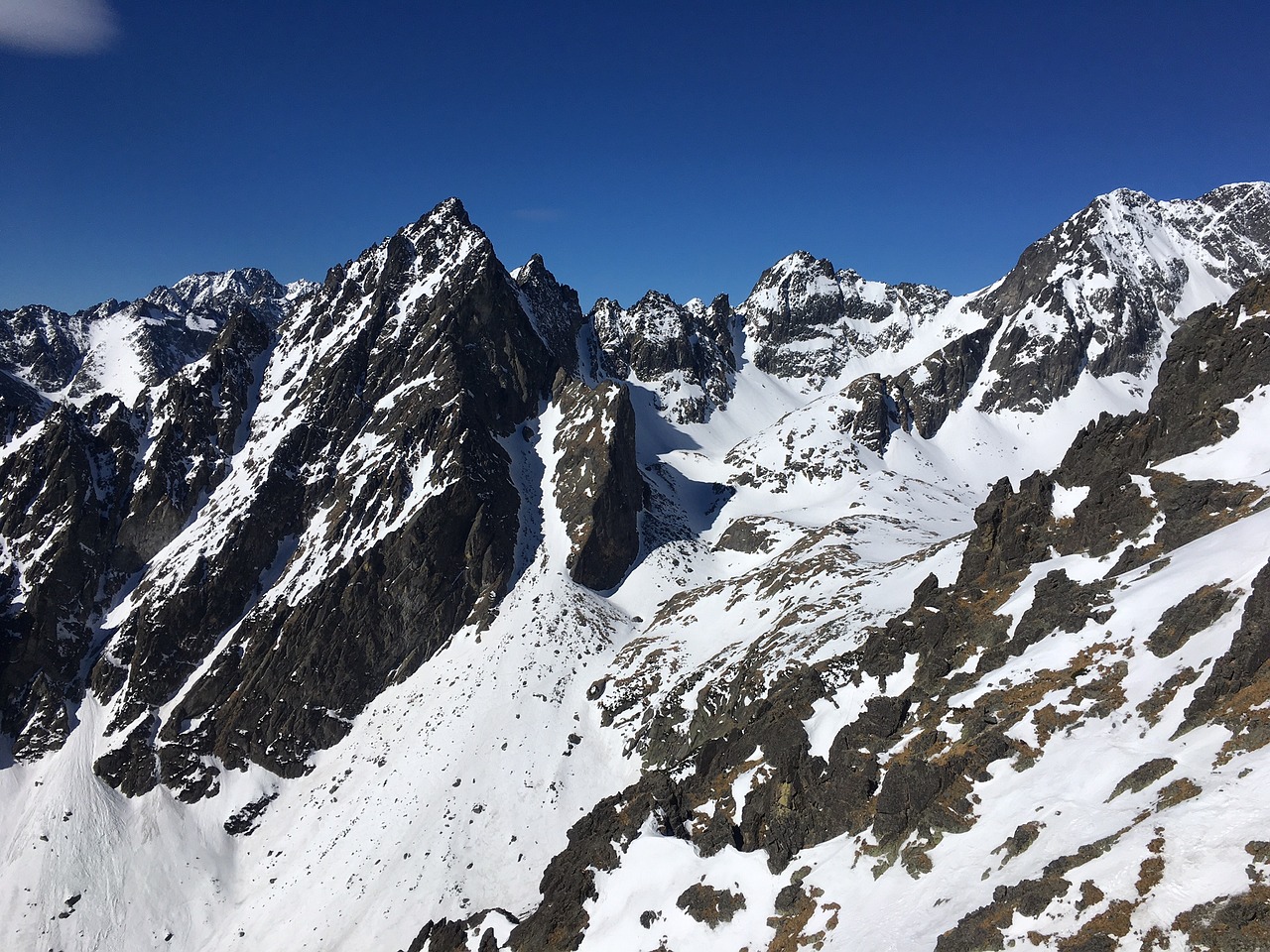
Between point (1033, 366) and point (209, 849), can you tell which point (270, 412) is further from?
point (1033, 366)

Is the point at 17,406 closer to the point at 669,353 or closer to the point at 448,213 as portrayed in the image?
the point at 448,213

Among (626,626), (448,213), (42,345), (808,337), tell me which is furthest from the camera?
(808,337)

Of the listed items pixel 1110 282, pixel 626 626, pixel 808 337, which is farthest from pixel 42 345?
pixel 1110 282

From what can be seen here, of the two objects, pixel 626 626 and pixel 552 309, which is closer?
pixel 626 626

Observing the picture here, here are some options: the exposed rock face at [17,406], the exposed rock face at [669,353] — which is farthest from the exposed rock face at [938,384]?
the exposed rock face at [17,406]

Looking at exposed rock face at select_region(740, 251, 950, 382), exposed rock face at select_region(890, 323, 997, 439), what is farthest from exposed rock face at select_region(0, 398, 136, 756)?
exposed rock face at select_region(740, 251, 950, 382)

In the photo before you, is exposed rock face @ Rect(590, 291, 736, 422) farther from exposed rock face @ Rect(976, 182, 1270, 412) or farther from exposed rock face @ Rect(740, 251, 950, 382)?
exposed rock face @ Rect(976, 182, 1270, 412)
